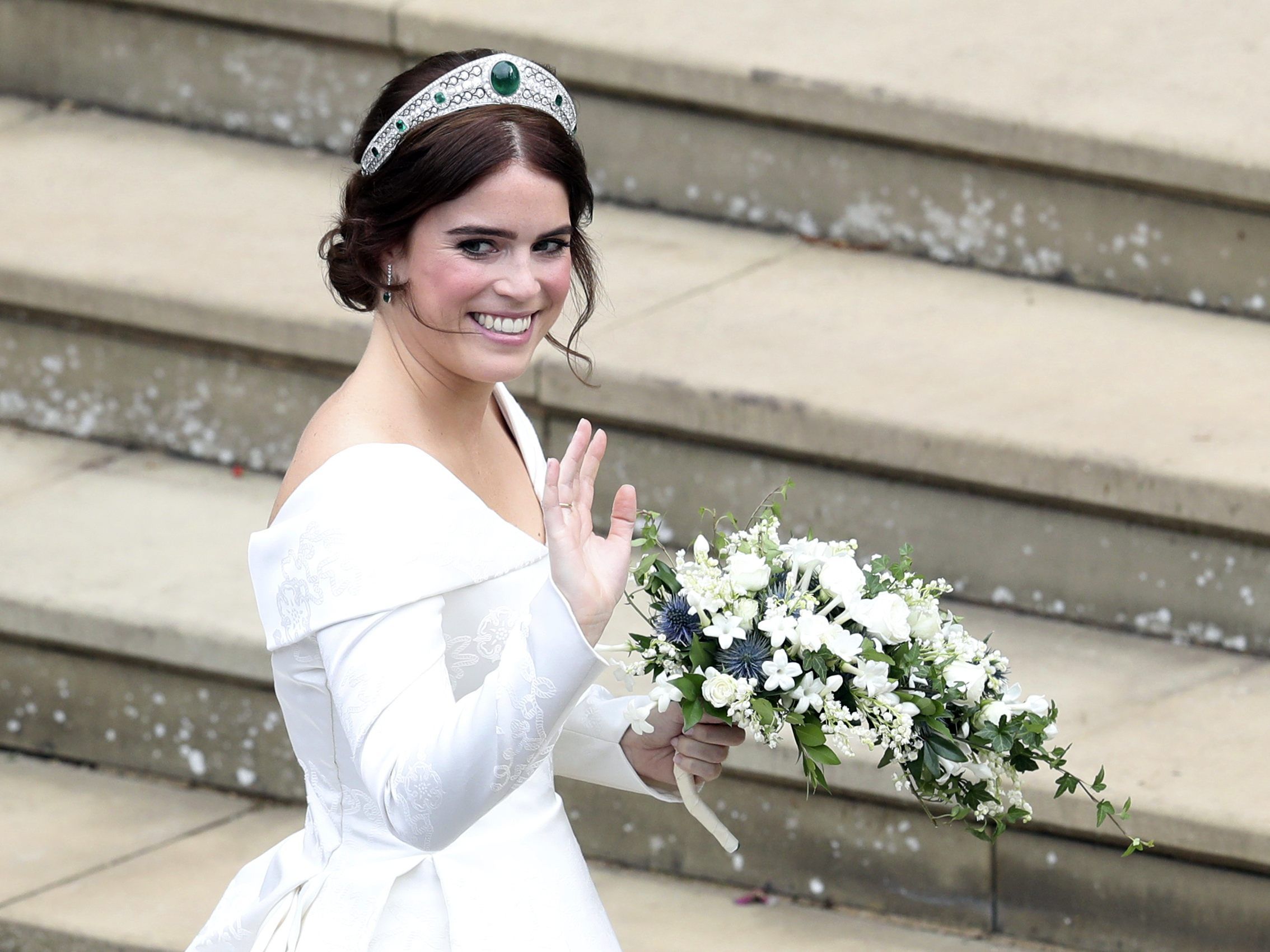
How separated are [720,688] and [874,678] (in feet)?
0.58

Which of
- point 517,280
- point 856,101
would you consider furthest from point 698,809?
point 856,101

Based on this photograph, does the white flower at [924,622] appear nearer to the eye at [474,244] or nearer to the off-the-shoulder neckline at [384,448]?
the off-the-shoulder neckline at [384,448]

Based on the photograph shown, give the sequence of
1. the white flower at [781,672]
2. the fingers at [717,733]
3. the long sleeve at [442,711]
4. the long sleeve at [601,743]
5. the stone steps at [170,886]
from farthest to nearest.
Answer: the stone steps at [170,886]
the long sleeve at [601,743]
the fingers at [717,733]
the white flower at [781,672]
the long sleeve at [442,711]

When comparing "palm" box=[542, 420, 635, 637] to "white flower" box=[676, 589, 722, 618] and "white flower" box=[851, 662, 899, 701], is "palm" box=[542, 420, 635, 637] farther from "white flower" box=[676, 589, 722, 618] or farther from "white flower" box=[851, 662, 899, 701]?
"white flower" box=[851, 662, 899, 701]

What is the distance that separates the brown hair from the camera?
224 centimetres

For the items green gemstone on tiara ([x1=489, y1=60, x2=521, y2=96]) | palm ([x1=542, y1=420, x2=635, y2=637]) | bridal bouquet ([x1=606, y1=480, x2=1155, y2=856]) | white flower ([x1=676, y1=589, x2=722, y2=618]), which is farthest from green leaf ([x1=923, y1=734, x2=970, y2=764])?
green gemstone on tiara ([x1=489, y1=60, x2=521, y2=96])

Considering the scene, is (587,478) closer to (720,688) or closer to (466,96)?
(720,688)

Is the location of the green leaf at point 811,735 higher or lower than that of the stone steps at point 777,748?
higher

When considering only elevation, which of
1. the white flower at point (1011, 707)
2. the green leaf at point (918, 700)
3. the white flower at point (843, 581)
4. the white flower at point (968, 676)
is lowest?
the white flower at point (1011, 707)

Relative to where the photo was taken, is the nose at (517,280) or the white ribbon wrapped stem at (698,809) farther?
the white ribbon wrapped stem at (698,809)

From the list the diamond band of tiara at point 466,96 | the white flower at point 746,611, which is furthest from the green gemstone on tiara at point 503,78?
the white flower at point 746,611

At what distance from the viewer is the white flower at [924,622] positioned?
7.61 ft

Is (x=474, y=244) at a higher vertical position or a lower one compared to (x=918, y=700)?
higher

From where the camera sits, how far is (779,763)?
11.8ft
